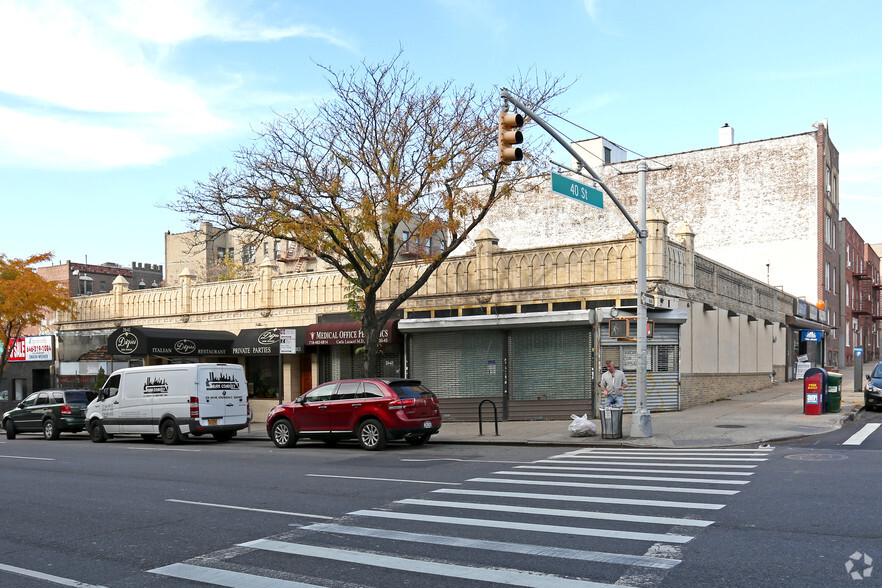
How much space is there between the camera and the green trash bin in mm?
22250

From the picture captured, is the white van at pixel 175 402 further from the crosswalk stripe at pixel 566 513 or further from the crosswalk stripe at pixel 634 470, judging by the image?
the crosswalk stripe at pixel 566 513

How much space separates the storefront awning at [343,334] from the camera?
2628 centimetres

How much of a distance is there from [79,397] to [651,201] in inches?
1198

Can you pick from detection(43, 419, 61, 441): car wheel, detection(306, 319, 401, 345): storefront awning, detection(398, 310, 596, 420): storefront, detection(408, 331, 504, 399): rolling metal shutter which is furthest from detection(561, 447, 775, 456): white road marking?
detection(43, 419, 61, 441): car wheel

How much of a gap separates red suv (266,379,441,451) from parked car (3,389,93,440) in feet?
33.7

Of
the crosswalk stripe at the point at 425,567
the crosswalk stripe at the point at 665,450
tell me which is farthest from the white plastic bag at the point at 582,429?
the crosswalk stripe at the point at 425,567

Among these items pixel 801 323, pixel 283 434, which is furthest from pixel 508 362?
pixel 801 323

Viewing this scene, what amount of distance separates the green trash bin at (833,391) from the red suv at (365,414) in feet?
38.0


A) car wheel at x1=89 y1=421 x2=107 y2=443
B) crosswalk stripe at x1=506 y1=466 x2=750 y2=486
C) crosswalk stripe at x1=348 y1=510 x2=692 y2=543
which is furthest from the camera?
car wheel at x1=89 y1=421 x2=107 y2=443

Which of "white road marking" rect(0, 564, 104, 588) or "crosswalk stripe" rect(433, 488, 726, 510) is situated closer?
"white road marking" rect(0, 564, 104, 588)

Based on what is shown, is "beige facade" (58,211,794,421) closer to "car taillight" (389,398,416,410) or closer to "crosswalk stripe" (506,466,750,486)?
"car taillight" (389,398,416,410)

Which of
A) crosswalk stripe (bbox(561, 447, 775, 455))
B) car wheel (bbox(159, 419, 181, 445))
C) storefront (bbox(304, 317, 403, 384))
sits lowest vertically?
car wheel (bbox(159, 419, 181, 445))

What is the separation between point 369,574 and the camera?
6.85m

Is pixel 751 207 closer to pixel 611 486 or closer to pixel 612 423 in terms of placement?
pixel 612 423
